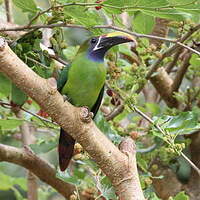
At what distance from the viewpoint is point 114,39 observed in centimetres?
149

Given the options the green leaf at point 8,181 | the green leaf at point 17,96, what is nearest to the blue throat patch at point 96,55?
the green leaf at point 17,96

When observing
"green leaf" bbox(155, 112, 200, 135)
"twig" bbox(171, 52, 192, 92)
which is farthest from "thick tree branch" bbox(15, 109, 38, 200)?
"green leaf" bbox(155, 112, 200, 135)

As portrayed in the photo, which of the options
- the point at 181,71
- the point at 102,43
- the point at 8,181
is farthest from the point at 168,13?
the point at 8,181

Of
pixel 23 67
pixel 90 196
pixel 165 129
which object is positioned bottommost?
pixel 90 196

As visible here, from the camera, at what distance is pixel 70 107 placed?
119 cm

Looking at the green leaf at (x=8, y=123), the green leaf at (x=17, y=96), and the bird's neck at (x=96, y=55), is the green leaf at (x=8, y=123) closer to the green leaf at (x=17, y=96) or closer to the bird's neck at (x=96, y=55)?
the green leaf at (x=17, y=96)

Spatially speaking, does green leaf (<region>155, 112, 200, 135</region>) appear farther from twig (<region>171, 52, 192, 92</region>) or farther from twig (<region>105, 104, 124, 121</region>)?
twig (<region>171, 52, 192, 92</region>)

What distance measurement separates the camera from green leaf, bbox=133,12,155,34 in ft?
5.13

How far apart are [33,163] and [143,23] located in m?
0.75

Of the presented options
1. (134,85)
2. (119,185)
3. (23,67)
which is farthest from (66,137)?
(23,67)

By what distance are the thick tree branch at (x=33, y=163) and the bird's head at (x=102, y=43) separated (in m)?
0.50

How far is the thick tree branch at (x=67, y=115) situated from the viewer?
1.12 metres

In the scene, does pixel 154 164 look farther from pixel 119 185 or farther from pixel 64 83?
pixel 119 185

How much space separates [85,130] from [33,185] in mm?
1068
